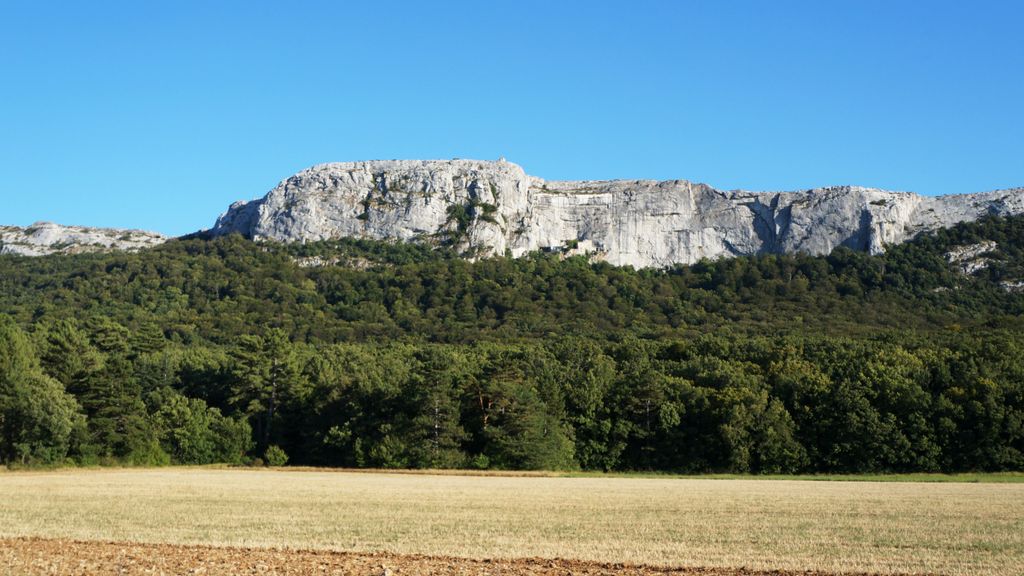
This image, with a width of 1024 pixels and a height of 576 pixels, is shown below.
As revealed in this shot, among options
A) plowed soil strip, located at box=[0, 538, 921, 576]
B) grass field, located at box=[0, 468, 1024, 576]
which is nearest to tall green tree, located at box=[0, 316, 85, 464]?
grass field, located at box=[0, 468, 1024, 576]

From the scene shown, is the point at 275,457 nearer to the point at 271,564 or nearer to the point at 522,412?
the point at 522,412

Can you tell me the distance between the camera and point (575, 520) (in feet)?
93.5

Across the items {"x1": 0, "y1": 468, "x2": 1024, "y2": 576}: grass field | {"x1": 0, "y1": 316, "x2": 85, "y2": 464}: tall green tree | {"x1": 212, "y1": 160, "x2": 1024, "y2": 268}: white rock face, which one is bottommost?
{"x1": 0, "y1": 468, "x2": 1024, "y2": 576}: grass field

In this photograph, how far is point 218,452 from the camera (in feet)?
223

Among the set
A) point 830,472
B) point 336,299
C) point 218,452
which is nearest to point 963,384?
point 830,472

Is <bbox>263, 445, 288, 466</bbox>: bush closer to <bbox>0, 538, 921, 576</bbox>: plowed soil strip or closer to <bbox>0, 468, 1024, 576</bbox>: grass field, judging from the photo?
<bbox>0, 468, 1024, 576</bbox>: grass field

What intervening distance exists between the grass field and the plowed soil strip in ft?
3.67

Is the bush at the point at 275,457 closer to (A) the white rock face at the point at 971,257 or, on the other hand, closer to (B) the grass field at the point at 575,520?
(B) the grass field at the point at 575,520

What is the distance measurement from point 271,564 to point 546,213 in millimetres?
172993

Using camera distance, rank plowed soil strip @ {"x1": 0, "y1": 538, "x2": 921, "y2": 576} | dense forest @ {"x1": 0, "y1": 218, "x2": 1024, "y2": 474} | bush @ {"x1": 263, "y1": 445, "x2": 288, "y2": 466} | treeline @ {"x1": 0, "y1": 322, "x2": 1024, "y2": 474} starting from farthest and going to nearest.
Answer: bush @ {"x1": 263, "y1": 445, "x2": 288, "y2": 466}, dense forest @ {"x1": 0, "y1": 218, "x2": 1024, "y2": 474}, treeline @ {"x1": 0, "y1": 322, "x2": 1024, "y2": 474}, plowed soil strip @ {"x1": 0, "y1": 538, "x2": 921, "y2": 576}

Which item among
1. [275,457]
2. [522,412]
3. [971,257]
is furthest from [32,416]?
[971,257]

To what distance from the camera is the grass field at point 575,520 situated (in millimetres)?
21703

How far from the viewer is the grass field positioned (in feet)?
71.2

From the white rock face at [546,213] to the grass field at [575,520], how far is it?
13339 cm
